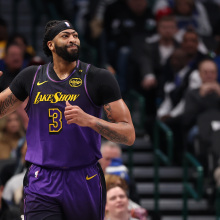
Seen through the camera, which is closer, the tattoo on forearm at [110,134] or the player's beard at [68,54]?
the tattoo on forearm at [110,134]

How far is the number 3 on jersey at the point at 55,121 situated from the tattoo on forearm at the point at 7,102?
1.10 ft

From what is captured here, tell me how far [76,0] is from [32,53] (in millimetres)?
2548

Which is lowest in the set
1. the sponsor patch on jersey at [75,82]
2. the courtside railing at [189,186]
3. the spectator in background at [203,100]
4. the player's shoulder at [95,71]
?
the courtside railing at [189,186]

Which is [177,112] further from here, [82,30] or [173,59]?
[82,30]

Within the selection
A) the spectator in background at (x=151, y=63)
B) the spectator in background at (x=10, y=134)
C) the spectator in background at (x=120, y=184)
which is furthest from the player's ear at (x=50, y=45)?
the spectator in background at (x=151, y=63)

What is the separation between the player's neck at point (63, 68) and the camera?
180 inches

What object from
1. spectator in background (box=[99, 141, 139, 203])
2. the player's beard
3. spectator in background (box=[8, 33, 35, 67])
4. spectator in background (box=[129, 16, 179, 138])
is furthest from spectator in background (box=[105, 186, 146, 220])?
spectator in background (box=[8, 33, 35, 67])

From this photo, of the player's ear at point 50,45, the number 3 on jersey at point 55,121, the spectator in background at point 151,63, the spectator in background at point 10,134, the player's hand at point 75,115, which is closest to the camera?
the player's hand at point 75,115

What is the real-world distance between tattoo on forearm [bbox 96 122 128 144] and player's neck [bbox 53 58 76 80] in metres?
0.45

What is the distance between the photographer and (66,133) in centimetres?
446

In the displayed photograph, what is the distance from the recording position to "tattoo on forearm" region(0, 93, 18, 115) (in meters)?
4.66

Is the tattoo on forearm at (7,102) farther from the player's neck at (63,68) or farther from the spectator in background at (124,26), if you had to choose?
the spectator in background at (124,26)

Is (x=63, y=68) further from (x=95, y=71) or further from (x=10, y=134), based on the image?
(x=10, y=134)

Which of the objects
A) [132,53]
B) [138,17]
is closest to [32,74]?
[132,53]
